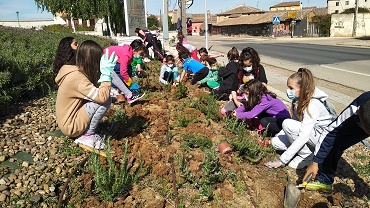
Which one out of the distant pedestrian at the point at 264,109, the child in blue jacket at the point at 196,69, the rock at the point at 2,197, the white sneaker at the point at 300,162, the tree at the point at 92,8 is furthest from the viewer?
the tree at the point at 92,8

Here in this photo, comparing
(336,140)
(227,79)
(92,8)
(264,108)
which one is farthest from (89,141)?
(92,8)

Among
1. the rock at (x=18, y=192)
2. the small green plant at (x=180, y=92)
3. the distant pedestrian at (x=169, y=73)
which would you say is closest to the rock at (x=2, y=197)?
the rock at (x=18, y=192)

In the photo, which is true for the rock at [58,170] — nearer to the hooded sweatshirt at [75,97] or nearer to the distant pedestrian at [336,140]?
the hooded sweatshirt at [75,97]

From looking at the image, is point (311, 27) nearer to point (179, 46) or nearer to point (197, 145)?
point (179, 46)

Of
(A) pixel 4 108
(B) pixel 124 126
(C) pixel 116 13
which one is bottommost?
(B) pixel 124 126

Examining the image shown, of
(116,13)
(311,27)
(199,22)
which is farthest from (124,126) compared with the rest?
(199,22)

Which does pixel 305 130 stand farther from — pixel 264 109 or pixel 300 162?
pixel 264 109

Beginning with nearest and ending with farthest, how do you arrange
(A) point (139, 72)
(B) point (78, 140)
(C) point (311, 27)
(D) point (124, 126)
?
1. (B) point (78, 140)
2. (D) point (124, 126)
3. (A) point (139, 72)
4. (C) point (311, 27)

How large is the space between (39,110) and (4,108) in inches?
20.0

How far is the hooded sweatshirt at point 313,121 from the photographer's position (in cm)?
323

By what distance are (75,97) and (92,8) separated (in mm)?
18720

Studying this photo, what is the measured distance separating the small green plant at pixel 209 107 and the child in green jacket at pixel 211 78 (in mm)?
1013

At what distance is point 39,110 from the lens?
182 inches

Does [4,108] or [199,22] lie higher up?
[199,22]
